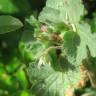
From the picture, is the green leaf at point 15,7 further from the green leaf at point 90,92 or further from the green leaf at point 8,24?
the green leaf at point 8,24

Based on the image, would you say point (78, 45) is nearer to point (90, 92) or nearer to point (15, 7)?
point (90, 92)

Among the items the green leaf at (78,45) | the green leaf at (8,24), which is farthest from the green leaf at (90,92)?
the green leaf at (8,24)

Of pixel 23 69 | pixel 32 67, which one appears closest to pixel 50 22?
pixel 32 67

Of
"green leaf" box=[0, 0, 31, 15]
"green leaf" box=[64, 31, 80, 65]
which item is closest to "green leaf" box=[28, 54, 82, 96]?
"green leaf" box=[64, 31, 80, 65]

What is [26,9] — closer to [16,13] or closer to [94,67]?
[16,13]

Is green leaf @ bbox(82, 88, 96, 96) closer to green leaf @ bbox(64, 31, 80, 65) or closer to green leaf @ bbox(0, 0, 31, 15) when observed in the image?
green leaf @ bbox(64, 31, 80, 65)

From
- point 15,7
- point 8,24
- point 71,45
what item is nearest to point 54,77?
point 71,45
